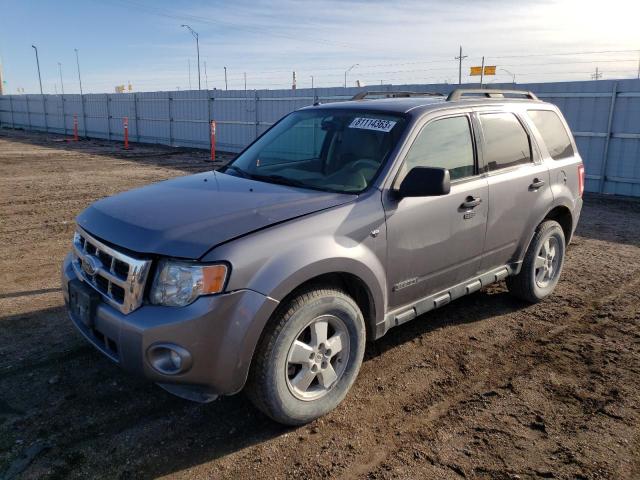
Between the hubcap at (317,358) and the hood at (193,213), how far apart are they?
704 mm

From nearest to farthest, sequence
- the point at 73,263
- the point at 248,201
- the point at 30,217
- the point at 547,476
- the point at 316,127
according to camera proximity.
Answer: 1. the point at 547,476
2. the point at 248,201
3. the point at 73,263
4. the point at 316,127
5. the point at 30,217

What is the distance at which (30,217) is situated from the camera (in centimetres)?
898

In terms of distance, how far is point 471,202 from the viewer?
13.4ft

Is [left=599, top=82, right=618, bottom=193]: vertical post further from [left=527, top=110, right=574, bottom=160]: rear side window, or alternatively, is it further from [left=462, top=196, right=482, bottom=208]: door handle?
[left=462, top=196, right=482, bottom=208]: door handle

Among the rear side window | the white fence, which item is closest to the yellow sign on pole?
the white fence

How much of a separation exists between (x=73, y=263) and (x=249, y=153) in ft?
5.50

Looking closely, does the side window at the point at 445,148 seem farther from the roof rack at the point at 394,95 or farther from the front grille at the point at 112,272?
the front grille at the point at 112,272

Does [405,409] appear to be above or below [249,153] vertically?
below

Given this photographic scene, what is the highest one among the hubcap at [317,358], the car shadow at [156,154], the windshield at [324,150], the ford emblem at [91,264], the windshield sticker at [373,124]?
the windshield sticker at [373,124]

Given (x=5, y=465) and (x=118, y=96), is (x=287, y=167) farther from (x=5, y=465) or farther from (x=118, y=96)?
(x=118, y=96)

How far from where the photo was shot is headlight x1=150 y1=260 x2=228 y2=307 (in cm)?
274

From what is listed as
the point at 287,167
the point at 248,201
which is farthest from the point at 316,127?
the point at 248,201

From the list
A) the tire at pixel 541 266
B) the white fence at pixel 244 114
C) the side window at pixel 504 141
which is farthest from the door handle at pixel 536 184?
the white fence at pixel 244 114

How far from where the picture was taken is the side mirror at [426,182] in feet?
11.1
